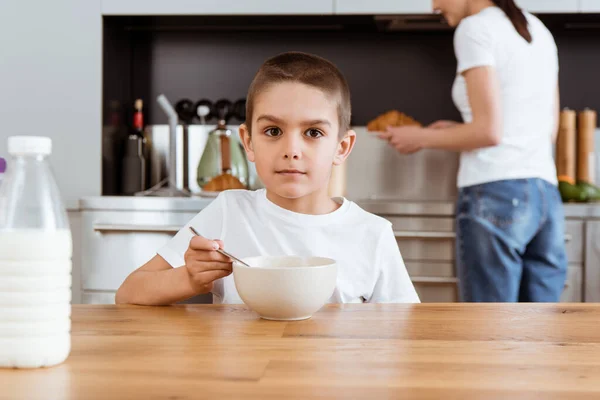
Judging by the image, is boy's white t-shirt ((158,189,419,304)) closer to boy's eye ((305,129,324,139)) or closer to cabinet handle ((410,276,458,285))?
boy's eye ((305,129,324,139))

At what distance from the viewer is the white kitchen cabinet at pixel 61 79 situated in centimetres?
253

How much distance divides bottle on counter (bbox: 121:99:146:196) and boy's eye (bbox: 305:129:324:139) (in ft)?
5.49

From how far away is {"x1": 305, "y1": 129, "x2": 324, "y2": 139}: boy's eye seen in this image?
3.58 ft

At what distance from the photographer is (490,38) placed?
1.66 metres

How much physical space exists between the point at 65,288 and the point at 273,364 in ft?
0.60

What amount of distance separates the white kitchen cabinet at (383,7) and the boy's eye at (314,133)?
1.52 meters

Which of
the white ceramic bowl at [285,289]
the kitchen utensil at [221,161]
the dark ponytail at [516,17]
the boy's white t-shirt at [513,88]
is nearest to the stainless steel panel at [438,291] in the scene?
the boy's white t-shirt at [513,88]

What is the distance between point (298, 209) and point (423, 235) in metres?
1.17

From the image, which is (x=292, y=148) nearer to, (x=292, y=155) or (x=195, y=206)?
(x=292, y=155)

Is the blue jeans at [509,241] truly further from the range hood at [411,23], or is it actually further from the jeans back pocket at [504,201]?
the range hood at [411,23]

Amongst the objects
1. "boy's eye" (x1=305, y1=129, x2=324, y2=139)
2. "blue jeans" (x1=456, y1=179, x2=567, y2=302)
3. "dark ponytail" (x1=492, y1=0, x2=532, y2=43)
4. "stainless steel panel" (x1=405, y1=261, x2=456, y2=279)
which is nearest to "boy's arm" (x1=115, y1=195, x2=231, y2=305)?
"boy's eye" (x1=305, y1=129, x2=324, y2=139)

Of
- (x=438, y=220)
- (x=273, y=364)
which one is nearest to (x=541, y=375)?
(x=273, y=364)

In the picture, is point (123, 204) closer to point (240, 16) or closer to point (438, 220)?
Result: point (240, 16)

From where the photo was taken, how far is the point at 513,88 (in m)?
1.72
